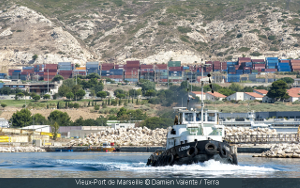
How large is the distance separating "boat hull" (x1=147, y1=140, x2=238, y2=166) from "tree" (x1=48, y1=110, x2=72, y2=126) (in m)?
89.3

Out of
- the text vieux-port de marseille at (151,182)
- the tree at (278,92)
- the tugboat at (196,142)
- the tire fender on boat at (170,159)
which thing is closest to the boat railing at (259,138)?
the tugboat at (196,142)

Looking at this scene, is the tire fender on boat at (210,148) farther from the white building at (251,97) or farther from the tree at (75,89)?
the tree at (75,89)

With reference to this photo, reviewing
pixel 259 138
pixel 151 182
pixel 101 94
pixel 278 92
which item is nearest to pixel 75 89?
pixel 101 94

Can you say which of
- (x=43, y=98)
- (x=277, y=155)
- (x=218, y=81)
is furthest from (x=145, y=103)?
(x=277, y=155)

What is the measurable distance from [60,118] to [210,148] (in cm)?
9411

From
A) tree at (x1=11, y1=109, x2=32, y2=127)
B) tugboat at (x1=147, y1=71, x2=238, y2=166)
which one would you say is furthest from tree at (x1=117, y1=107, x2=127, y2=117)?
tugboat at (x1=147, y1=71, x2=238, y2=166)

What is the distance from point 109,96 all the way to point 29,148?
9045cm

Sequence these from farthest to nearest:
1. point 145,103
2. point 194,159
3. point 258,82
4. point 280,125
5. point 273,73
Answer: point 273,73, point 258,82, point 145,103, point 280,125, point 194,159

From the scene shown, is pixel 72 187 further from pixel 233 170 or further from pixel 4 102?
pixel 4 102

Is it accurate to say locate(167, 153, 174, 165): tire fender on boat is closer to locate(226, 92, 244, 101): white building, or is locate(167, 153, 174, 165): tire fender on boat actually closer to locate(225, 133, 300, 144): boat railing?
locate(225, 133, 300, 144): boat railing

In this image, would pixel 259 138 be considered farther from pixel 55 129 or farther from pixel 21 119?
pixel 21 119

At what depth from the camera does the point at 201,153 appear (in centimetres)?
3334

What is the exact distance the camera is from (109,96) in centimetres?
16750

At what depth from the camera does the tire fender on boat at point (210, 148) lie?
33.3 metres
